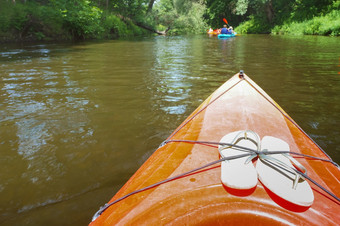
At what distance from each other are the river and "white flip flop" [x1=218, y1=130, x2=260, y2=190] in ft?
3.37

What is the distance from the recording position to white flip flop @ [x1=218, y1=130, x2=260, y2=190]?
982 millimetres

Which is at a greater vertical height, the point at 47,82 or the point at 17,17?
the point at 17,17

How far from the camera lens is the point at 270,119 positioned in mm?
1779

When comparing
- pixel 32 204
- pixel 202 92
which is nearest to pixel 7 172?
pixel 32 204

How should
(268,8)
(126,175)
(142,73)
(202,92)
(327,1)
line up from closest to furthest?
(126,175), (202,92), (142,73), (327,1), (268,8)

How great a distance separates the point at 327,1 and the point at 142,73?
65.4 feet

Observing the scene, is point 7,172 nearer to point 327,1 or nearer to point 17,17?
point 17,17

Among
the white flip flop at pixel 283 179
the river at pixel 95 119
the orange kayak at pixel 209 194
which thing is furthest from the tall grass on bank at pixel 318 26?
the white flip flop at pixel 283 179

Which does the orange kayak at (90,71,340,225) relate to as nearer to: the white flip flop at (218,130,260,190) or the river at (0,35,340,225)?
the white flip flop at (218,130,260,190)

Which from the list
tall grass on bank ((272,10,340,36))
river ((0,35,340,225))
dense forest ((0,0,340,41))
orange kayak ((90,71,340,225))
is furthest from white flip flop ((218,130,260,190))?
tall grass on bank ((272,10,340,36))

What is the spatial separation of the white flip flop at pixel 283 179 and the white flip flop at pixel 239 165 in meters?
0.05

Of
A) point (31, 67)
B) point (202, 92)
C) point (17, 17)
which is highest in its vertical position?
point (17, 17)

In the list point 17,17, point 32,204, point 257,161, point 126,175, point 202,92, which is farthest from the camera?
point 17,17

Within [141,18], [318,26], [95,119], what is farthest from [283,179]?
[141,18]
